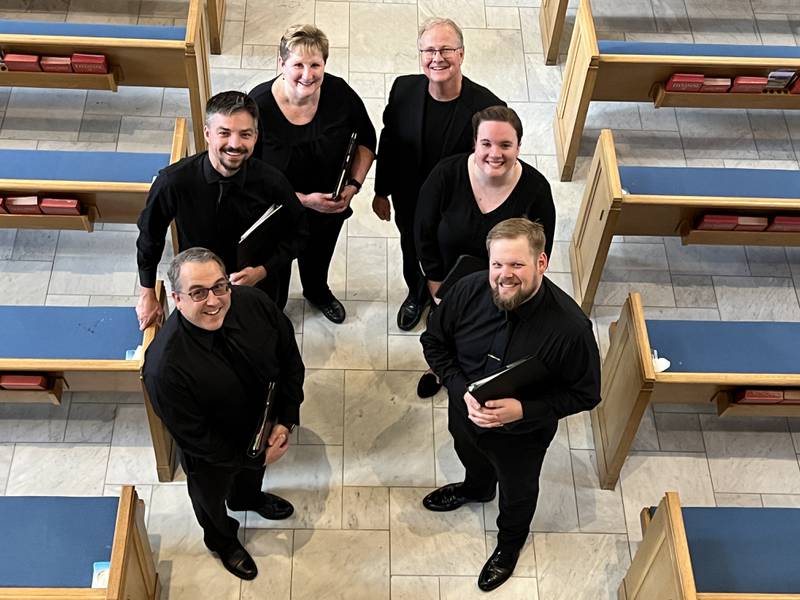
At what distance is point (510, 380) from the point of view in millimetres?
3748

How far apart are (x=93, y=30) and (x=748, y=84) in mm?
3575

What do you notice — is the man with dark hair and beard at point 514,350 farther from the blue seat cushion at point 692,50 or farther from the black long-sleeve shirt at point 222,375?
the blue seat cushion at point 692,50

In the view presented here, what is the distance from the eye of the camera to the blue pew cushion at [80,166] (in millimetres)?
5199

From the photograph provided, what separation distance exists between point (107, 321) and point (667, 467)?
2.71 meters

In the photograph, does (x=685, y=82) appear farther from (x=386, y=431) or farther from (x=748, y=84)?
(x=386, y=431)

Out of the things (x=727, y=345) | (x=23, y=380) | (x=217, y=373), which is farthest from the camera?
(x=727, y=345)

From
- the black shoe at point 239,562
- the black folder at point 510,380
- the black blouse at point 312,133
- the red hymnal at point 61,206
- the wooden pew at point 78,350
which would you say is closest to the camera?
the black folder at point 510,380

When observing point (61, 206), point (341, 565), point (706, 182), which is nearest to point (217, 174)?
point (61, 206)

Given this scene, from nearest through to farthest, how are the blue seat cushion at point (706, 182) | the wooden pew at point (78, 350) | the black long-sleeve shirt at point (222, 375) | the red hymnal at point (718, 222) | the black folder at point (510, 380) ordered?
the black long-sleeve shirt at point (222, 375) → the black folder at point (510, 380) → the wooden pew at point (78, 350) → the red hymnal at point (718, 222) → the blue seat cushion at point (706, 182)

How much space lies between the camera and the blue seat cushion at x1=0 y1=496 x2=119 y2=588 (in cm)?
403

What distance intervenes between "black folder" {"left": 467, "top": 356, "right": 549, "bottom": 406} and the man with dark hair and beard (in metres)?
0.03

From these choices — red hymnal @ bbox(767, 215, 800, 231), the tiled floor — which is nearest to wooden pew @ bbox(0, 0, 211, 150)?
the tiled floor

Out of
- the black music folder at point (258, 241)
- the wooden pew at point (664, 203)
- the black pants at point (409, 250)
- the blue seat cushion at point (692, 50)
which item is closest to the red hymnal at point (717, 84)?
the blue seat cushion at point (692, 50)

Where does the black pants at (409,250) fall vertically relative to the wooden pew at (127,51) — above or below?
below
